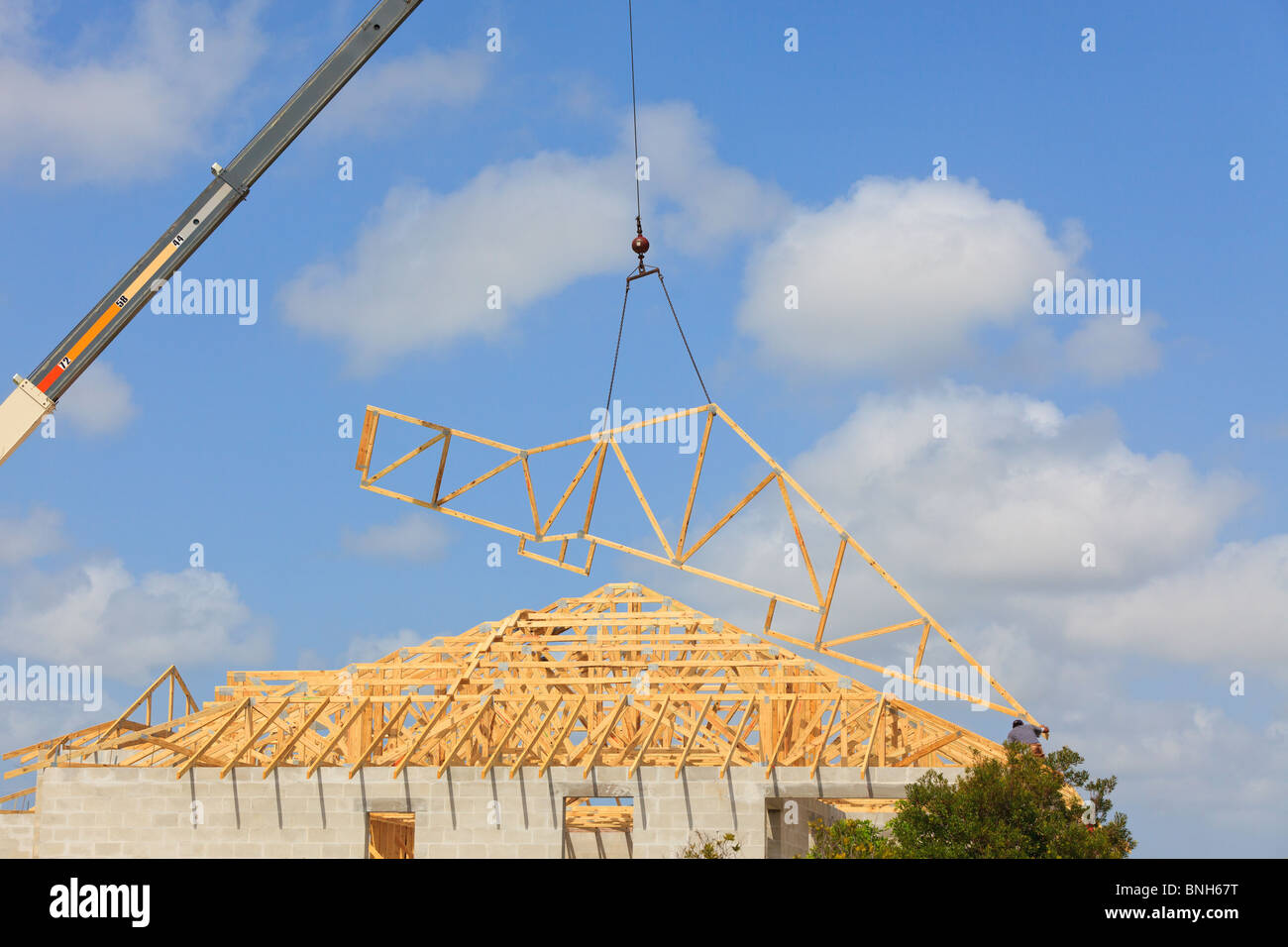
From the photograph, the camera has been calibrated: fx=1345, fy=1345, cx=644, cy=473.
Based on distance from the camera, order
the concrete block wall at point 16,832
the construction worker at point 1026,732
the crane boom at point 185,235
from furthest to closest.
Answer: the concrete block wall at point 16,832
the construction worker at point 1026,732
the crane boom at point 185,235

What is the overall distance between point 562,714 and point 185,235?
13120 mm

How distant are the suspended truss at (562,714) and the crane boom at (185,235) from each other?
8016 mm

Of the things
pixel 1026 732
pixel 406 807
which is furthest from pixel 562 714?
pixel 1026 732

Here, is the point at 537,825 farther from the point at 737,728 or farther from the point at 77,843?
the point at 77,843

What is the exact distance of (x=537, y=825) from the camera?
2755 centimetres

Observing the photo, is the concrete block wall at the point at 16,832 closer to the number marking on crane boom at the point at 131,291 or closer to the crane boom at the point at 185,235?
the crane boom at the point at 185,235

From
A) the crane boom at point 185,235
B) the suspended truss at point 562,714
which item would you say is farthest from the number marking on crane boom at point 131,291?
the suspended truss at point 562,714

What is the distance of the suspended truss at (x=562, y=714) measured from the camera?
2827 cm

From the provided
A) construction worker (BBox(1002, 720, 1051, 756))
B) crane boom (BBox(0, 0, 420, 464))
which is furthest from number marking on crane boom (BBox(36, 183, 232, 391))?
construction worker (BBox(1002, 720, 1051, 756))

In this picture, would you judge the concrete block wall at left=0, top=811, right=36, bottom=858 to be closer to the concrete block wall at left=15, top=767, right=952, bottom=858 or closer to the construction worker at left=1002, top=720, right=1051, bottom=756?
the concrete block wall at left=15, top=767, right=952, bottom=858

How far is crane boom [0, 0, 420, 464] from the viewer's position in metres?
24.7

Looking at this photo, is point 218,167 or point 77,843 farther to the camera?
point 77,843
